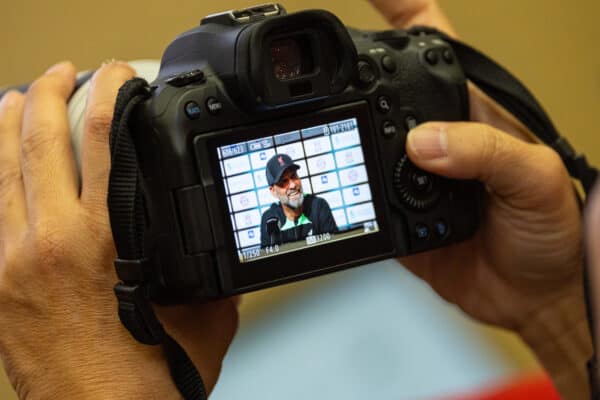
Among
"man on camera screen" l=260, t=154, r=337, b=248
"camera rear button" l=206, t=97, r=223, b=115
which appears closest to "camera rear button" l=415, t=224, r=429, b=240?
"man on camera screen" l=260, t=154, r=337, b=248

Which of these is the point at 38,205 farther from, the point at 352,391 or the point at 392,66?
the point at 352,391

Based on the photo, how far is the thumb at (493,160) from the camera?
0.77 metres

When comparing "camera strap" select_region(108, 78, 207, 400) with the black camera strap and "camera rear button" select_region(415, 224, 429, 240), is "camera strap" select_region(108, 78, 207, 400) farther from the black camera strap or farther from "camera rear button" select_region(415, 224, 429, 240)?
"camera rear button" select_region(415, 224, 429, 240)

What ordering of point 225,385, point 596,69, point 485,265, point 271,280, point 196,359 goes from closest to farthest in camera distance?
point 271,280
point 196,359
point 485,265
point 225,385
point 596,69

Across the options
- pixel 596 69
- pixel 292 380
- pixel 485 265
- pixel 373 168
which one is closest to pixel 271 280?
pixel 373 168

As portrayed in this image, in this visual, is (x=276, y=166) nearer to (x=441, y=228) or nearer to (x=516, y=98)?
(x=441, y=228)

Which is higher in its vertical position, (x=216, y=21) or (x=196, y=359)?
(x=216, y=21)

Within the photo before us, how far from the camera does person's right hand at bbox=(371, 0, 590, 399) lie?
79 centimetres

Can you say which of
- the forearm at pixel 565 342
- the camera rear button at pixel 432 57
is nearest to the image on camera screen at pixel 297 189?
the camera rear button at pixel 432 57

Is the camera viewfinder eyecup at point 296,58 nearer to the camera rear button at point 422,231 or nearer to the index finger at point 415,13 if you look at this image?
the camera rear button at point 422,231

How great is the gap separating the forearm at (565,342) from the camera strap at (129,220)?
1.46 feet

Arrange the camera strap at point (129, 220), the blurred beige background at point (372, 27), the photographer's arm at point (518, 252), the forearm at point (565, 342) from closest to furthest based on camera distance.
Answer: the camera strap at point (129, 220), the photographer's arm at point (518, 252), the forearm at point (565, 342), the blurred beige background at point (372, 27)

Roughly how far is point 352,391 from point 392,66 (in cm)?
89

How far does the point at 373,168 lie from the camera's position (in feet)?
2.48
